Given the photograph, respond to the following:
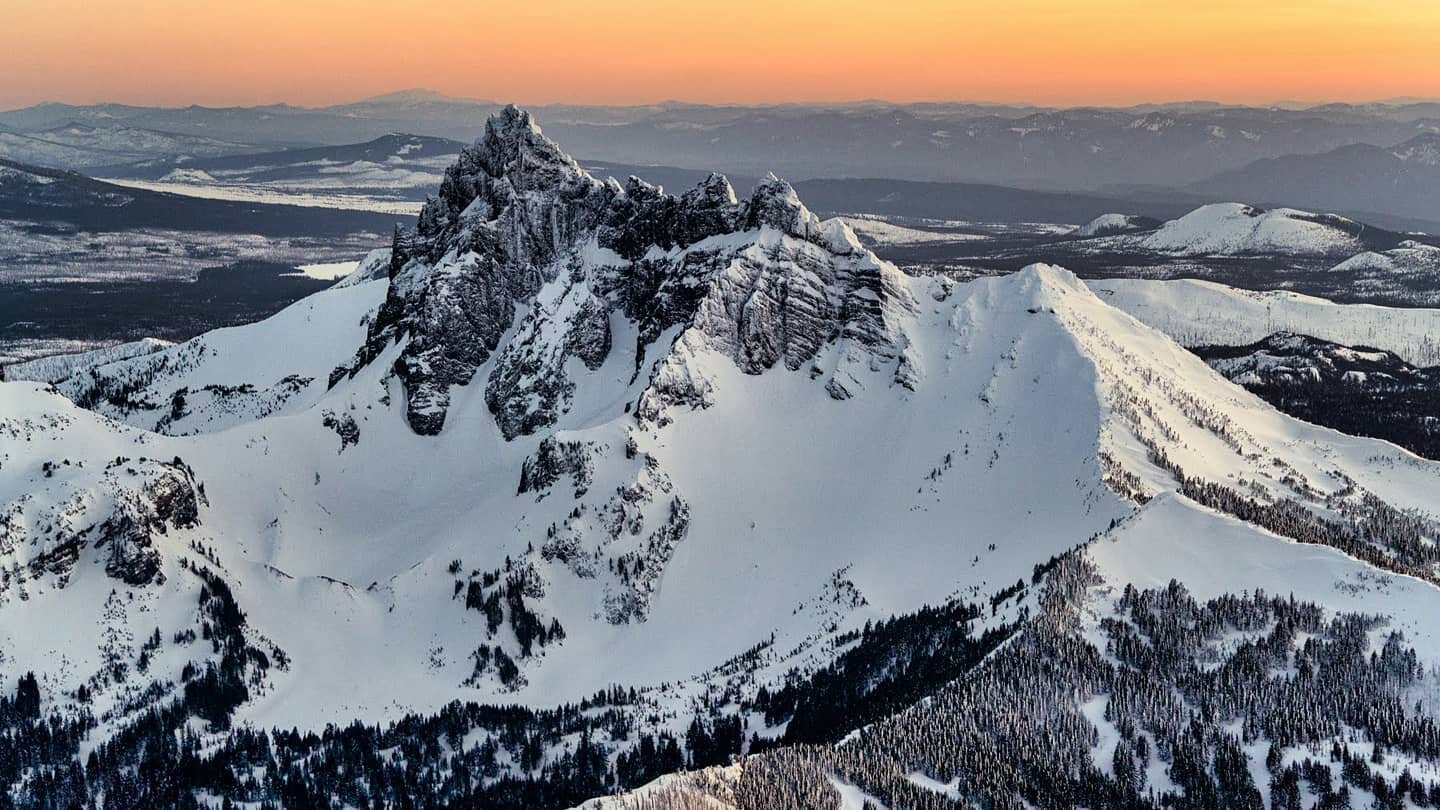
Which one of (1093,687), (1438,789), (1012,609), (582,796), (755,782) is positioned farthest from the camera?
(1012,609)

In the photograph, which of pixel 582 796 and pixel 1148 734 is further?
pixel 582 796

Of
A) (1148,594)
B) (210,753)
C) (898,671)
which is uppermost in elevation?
(1148,594)

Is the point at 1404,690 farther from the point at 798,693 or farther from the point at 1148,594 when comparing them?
the point at 798,693

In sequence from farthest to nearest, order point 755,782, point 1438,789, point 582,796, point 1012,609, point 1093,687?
point 1012,609
point 582,796
point 1093,687
point 755,782
point 1438,789

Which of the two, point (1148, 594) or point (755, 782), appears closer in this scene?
point (755, 782)

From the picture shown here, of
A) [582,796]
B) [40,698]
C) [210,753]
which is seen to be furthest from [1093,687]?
[40,698]

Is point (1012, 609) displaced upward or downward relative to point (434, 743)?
upward

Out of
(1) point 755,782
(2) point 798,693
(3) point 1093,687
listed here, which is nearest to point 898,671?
(2) point 798,693

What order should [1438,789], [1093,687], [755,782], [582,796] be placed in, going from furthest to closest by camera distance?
1. [582,796]
2. [1093,687]
3. [755,782]
4. [1438,789]

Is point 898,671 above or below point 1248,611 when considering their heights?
below

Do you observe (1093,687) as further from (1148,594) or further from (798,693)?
(798,693)
